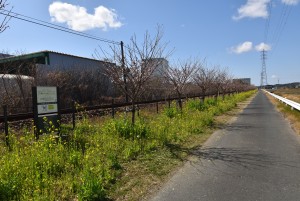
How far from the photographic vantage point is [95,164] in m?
7.01

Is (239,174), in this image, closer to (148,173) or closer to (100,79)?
(148,173)

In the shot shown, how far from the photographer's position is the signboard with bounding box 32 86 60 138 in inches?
370

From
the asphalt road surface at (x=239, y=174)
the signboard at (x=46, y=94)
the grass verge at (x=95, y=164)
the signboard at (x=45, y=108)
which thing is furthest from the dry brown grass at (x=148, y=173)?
the signboard at (x=46, y=94)

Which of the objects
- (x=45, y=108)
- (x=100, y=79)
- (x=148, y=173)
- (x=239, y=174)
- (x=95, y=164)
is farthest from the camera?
(x=100, y=79)

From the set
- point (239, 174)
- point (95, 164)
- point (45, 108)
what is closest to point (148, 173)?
point (95, 164)

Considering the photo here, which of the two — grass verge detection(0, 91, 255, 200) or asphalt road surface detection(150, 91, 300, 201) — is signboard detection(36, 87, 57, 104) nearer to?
grass verge detection(0, 91, 255, 200)

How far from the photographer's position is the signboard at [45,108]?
9.40 metres

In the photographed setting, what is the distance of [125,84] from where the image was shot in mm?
11547

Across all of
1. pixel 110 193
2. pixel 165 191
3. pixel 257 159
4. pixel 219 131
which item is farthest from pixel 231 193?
pixel 219 131

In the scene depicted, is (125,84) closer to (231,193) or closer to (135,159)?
(135,159)

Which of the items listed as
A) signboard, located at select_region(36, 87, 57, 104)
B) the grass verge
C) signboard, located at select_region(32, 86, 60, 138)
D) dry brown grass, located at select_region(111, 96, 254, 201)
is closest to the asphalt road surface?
dry brown grass, located at select_region(111, 96, 254, 201)

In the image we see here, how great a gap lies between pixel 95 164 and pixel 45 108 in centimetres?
360

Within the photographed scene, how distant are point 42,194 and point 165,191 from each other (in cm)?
207

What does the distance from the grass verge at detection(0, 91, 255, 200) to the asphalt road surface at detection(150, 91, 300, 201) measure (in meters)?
0.47
